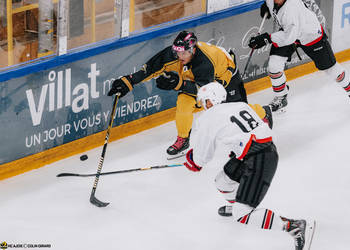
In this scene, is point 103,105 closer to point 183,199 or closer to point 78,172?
point 78,172

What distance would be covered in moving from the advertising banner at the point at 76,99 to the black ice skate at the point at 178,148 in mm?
550

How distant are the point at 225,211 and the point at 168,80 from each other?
1.28 metres

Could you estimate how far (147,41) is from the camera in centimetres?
709

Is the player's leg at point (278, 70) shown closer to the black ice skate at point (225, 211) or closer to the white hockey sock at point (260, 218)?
the black ice skate at point (225, 211)

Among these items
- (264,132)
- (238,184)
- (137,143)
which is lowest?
(137,143)

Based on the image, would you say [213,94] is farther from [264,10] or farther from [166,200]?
[264,10]

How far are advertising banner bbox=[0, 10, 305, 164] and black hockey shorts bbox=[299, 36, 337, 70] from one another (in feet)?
2.71

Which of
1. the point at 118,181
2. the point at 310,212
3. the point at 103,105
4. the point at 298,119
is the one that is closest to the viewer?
the point at 310,212

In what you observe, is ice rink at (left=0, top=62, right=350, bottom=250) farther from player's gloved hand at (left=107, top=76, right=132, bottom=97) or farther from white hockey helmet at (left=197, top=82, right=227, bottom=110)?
white hockey helmet at (left=197, top=82, right=227, bottom=110)

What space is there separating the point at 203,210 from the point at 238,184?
20.6 inches

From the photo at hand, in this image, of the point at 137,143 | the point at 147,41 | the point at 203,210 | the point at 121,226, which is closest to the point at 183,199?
the point at 203,210

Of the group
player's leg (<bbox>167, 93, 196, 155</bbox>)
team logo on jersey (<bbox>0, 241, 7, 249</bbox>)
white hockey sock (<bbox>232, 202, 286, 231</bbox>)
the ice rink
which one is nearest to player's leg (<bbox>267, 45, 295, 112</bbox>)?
the ice rink

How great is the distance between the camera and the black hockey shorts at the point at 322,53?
284 inches

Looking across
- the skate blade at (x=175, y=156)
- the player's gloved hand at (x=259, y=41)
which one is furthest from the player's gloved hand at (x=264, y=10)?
the skate blade at (x=175, y=156)
